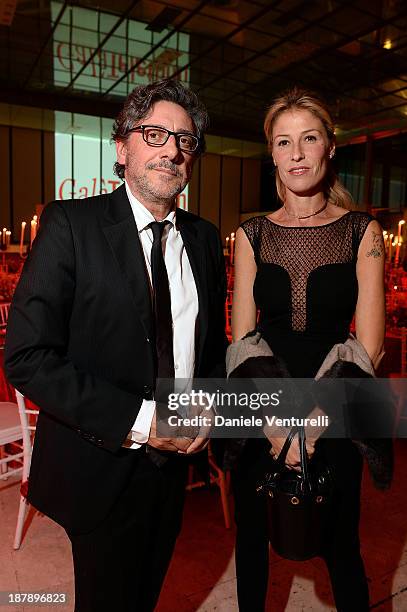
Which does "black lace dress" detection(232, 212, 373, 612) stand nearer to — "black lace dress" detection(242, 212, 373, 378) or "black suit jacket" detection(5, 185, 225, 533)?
"black lace dress" detection(242, 212, 373, 378)

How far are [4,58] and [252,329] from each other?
10.8m

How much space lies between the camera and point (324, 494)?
133cm

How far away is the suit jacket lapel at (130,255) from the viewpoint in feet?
4.13

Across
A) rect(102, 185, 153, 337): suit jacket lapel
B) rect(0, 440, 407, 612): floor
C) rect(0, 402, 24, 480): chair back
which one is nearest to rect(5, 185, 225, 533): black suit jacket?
rect(102, 185, 153, 337): suit jacket lapel

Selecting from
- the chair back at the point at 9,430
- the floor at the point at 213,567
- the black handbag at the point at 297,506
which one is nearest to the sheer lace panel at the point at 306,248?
the black handbag at the point at 297,506

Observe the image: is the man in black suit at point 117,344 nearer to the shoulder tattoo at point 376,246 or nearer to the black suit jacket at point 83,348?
the black suit jacket at point 83,348

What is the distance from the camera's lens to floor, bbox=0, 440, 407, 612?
2059mm

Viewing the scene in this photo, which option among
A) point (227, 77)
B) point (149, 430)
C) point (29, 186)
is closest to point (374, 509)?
point (149, 430)

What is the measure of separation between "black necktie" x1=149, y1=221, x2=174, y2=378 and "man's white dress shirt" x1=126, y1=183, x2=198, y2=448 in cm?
4

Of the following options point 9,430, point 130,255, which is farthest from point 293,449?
point 9,430

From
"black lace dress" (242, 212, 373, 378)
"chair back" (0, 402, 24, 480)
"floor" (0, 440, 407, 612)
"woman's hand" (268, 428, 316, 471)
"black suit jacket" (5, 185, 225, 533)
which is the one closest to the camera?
"black suit jacket" (5, 185, 225, 533)

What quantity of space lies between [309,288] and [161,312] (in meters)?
0.49

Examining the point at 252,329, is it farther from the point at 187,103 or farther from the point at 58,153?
the point at 58,153

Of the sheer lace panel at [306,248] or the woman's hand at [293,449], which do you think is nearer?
the woman's hand at [293,449]
